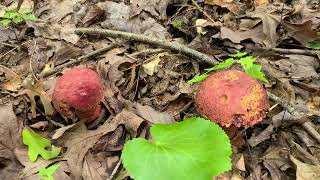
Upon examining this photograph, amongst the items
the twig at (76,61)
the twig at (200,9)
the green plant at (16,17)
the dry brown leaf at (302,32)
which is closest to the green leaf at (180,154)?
the twig at (76,61)

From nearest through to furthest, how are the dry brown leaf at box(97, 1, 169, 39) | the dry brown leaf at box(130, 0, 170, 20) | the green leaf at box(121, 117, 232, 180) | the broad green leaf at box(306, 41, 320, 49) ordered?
the green leaf at box(121, 117, 232, 180), the broad green leaf at box(306, 41, 320, 49), the dry brown leaf at box(97, 1, 169, 39), the dry brown leaf at box(130, 0, 170, 20)

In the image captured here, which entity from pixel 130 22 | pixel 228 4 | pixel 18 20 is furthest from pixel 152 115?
pixel 18 20

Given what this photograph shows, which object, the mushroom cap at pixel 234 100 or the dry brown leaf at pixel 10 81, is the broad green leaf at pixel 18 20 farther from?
the mushroom cap at pixel 234 100

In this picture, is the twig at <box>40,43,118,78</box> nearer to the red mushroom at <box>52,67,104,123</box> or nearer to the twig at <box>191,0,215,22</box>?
the red mushroom at <box>52,67,104,123</box>

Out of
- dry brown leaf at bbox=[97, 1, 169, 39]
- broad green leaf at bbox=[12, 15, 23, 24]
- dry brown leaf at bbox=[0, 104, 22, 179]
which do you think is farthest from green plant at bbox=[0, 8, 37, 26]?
dry brown leaf at bbox=[0, 104, 22, 179]

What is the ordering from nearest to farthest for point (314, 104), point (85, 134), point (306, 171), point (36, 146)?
point (306, 171) < point (36, 146) < point (85, 134) < point (314, 104)

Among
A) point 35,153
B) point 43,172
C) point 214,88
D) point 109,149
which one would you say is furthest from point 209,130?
point 35,153

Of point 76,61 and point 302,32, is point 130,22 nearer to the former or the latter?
point 76,61
